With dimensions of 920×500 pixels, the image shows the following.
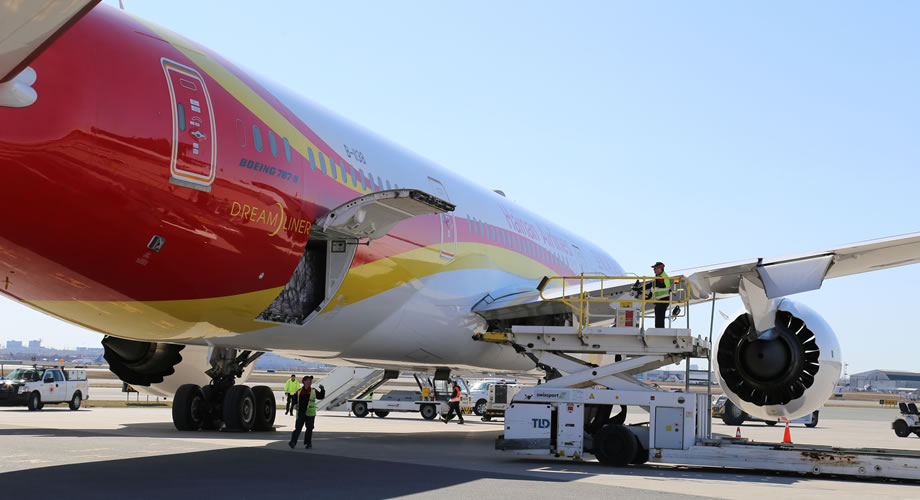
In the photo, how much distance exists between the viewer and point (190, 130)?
29.1 feet

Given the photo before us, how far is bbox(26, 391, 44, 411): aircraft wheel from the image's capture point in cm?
2766

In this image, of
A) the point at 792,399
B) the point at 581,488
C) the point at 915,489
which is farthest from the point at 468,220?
the point at 915,489

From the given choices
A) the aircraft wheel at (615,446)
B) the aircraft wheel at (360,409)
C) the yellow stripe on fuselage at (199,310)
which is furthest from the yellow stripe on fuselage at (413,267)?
the aircraft wheel at (360,409)

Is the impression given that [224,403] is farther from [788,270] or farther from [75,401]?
[75,401]

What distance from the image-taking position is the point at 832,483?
446 inches

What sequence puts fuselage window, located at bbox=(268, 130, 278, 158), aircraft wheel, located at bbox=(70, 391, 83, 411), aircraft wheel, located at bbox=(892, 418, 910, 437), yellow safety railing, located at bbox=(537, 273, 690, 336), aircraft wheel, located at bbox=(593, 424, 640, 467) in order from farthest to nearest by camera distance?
aircraft wheel, located at bbox=(892, 418, 910, 437), aircraft wheel, located at bbox=(70, 391, 83, 411), yellow safety railing, located at bbox=(537, 273, 690, 336), aircraft wheel, located at bbox=(593, 424, 640, 467), fuselage window, located at bbox=(268, 130, 278, 158)

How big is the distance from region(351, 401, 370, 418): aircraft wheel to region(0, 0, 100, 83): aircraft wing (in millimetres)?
27503

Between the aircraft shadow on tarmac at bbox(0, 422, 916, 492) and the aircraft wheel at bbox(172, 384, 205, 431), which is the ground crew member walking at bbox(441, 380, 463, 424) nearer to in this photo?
the aircraft shadow on tarmac at bbox(0, 422, 916, 492)

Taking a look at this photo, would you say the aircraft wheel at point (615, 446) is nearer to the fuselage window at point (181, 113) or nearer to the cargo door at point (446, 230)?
the cargo door at point (446, 230)

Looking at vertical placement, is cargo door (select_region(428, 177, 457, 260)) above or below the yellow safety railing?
above

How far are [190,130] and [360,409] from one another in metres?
23.9

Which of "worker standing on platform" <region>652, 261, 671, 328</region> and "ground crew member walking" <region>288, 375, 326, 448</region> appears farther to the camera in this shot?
"ground crew member walking" <region>288, 375, 326, 448</region>

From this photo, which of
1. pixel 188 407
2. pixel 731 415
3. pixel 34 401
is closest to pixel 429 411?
pixel 731 415

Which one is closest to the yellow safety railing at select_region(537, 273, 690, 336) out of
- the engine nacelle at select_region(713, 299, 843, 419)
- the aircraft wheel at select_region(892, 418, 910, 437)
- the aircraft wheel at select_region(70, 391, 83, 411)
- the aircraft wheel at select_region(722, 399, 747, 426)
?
the engine nacelle at select_region(713, 299, 843, 419)
